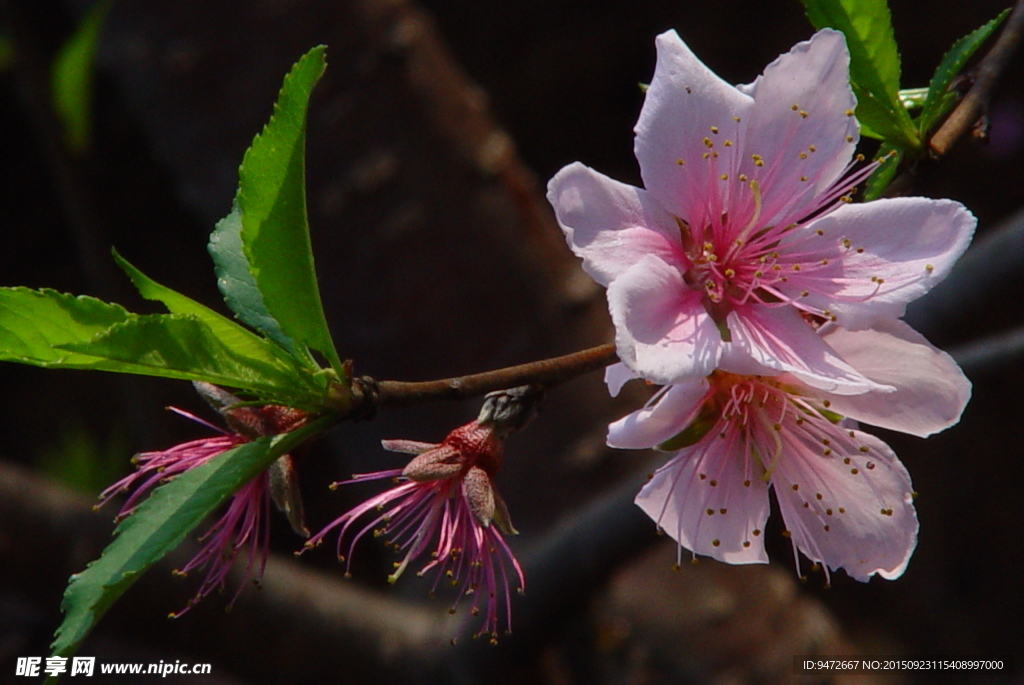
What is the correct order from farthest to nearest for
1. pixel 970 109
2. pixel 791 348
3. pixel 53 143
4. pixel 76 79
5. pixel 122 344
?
pixel 53 143
pixel 76 79
pixel 970 109
pixel 791 348
pixel 122 344

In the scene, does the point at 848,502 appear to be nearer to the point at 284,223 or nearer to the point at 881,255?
the point at 881,255

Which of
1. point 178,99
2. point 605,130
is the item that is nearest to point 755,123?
point 178,99

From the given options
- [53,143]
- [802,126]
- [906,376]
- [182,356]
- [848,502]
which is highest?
[53,143]

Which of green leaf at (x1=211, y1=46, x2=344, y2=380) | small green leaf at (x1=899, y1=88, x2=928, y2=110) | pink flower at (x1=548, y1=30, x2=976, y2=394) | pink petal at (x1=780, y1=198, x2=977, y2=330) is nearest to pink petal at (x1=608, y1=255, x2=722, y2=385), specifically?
pink flower at (x1=548, y1=30, x2=976, y2=394)

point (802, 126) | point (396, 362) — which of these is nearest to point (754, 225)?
point (802, 126)

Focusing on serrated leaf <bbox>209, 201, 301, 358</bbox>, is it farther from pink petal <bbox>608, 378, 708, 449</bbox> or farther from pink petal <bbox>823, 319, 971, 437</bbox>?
pink petal <bbox>823, 319, 971, 437</bbox>
